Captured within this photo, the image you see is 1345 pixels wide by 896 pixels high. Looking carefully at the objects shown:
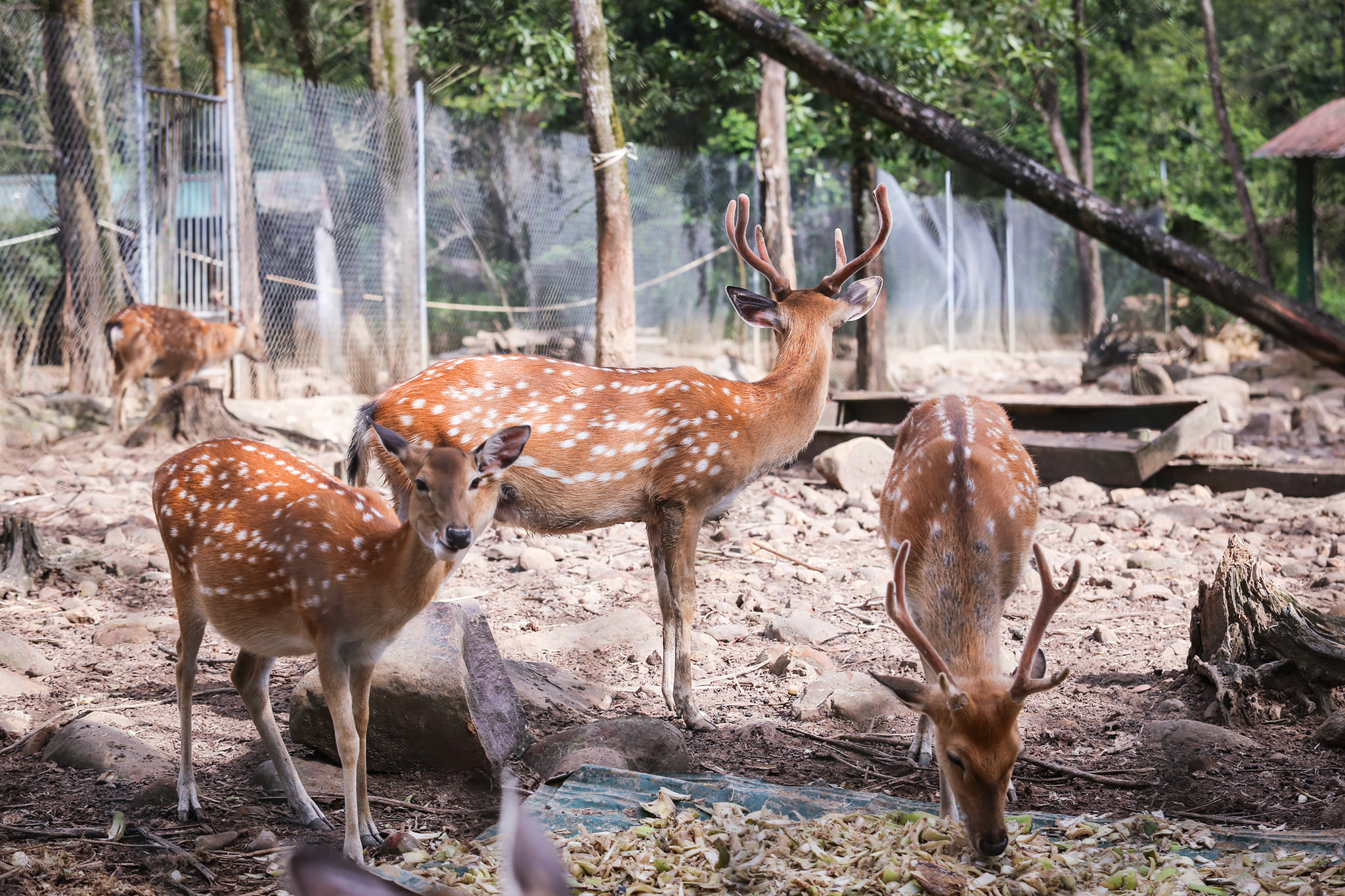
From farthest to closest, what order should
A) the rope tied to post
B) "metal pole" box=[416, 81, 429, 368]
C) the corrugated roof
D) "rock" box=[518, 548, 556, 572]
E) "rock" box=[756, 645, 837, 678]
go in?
the corrugated roof, "metal pole" box=[416, 81, 429, 368], the rope tied to post, "rock" box=[518, 548, 556, 572], "rock" box=[756, 645, 837, 678]

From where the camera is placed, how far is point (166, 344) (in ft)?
36.7

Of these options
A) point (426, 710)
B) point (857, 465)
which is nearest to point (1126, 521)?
point (857, 465)

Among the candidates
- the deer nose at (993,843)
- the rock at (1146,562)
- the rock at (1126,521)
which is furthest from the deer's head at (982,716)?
the rock at (1126,521)

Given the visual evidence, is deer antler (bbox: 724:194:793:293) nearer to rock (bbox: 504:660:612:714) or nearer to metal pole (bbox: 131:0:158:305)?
rock (bbox: 504:660:612:714)

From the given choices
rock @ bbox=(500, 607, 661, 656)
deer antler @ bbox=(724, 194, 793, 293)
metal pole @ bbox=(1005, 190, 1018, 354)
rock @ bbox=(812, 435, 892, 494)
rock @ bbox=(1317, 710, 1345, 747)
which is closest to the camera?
rock @ bbox=(1317, 710, 1345, 747)

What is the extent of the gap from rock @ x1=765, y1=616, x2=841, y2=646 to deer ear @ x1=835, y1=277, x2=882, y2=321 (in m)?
1.54

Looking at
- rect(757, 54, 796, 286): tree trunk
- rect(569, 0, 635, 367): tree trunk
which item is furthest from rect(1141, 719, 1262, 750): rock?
rect(757, 54, 796, 286): tree trunk

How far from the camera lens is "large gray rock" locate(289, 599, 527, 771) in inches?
160

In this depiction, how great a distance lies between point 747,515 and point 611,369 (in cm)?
302

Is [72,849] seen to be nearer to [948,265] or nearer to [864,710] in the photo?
[864,710]

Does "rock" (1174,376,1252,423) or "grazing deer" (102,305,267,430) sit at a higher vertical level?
"grazing deer" (102,305,267,430)

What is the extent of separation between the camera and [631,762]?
4.01 meters

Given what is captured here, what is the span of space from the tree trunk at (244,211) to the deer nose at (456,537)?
340 inches

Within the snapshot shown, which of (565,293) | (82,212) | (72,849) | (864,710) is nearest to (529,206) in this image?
(565,293)
